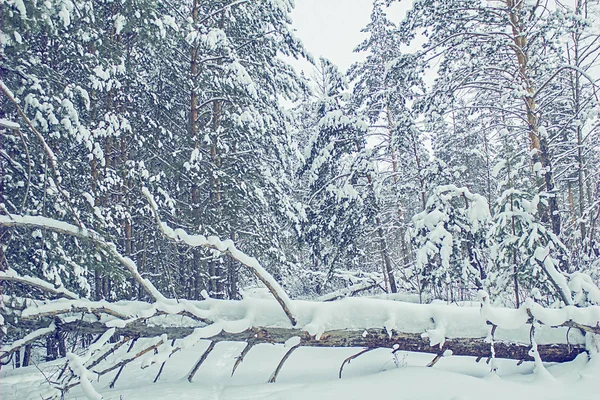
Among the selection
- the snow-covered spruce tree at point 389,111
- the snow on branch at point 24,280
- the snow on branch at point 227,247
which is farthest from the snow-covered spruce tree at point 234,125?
the snow on branch at point 227,247

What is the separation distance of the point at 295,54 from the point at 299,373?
821 cm

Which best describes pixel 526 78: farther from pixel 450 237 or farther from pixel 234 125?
pixel 234 125

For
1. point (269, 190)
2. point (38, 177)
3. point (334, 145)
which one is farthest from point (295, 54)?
point (38, 177)

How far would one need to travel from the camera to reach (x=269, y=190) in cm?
987

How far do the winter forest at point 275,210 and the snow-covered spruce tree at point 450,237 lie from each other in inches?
1.7

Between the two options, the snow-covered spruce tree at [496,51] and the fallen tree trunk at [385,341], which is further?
the snow-covered spruce tree at [496,51]

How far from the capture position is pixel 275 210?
10000mm

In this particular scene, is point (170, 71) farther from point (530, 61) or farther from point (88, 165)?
point (530, 61)

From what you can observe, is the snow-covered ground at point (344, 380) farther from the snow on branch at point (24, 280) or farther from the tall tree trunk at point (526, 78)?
the tall tree trunk at point (526, 78)

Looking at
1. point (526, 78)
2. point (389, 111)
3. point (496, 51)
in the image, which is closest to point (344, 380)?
point (526, 78)

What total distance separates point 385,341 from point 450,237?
2.68 metres

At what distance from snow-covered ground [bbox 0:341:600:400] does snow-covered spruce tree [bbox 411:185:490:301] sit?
5.71 ft

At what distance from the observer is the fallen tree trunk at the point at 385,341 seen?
13.0 ft

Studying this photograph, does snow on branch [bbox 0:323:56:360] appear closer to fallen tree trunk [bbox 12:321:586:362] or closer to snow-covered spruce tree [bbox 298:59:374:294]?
fallen tree trunk [bbox 12:321:586:362]
